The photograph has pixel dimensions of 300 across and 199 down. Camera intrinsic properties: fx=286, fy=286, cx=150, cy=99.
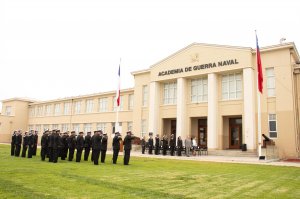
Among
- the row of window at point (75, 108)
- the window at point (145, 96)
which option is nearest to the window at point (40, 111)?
the row of window at point (75, 108)

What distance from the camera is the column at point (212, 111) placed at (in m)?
26.8

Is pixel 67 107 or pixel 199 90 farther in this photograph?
pixel 67 107

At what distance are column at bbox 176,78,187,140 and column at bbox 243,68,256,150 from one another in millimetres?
6609

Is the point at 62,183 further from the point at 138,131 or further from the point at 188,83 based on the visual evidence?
the point at 138,131

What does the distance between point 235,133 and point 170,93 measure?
8378 millimetres

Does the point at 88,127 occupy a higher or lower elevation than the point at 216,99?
lower

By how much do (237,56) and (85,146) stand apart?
1635 centimetres

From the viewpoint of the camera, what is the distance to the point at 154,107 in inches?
1259

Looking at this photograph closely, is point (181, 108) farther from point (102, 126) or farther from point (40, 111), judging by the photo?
point (40, 111)

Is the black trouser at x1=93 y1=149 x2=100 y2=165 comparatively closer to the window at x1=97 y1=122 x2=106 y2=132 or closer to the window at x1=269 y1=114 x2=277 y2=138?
the window at x1=269 y1=114 x2=277 y2=138

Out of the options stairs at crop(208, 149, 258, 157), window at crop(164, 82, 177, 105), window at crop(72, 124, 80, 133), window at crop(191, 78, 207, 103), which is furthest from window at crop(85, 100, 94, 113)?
stairs at crop(208, 149, 258, 157)

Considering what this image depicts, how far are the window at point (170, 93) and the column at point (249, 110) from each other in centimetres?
843

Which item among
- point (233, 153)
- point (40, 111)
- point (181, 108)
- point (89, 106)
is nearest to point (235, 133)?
point (233, 153)

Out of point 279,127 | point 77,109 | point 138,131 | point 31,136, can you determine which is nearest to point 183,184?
point 31,136
